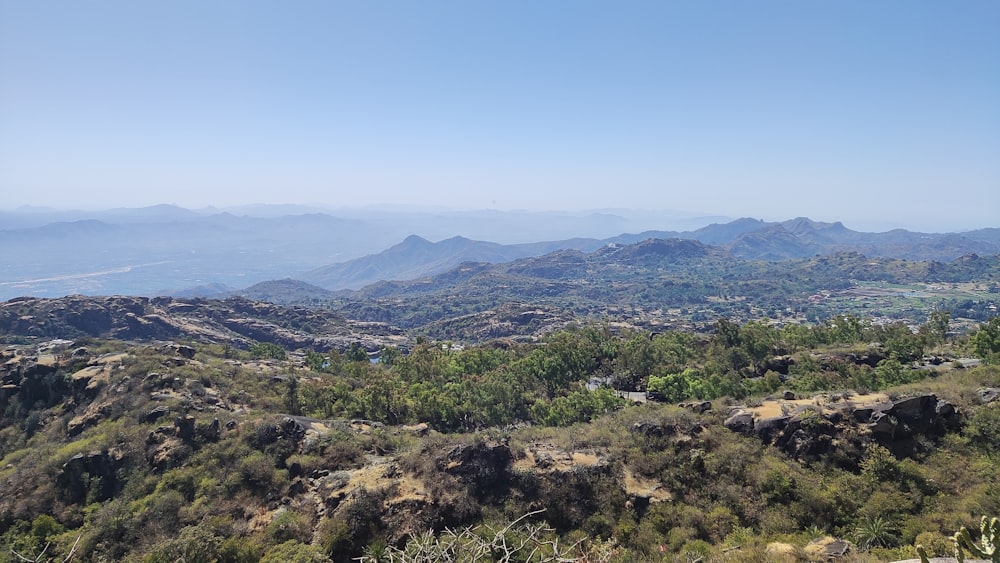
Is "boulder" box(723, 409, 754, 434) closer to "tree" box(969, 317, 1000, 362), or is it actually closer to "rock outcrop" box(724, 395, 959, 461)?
"rock outcrop" box(724, 395, 959, 461)

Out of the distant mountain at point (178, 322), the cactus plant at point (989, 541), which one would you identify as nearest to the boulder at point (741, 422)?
the cactus plant at point (989, 541)

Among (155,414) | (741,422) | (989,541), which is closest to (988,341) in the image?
(741,422)

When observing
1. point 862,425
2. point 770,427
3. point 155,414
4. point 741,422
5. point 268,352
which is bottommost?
point 268,352

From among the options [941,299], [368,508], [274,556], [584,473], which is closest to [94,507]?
[274,556]

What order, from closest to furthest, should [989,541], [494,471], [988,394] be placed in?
[989,541] → [494,471] → [988,394]

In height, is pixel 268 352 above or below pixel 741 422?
below

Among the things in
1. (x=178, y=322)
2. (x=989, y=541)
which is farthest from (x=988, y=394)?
(x=178, y=322)

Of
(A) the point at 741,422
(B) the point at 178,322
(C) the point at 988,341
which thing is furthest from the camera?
(B) the point at 178,322

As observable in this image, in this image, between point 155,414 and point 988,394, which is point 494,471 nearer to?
point 155,414

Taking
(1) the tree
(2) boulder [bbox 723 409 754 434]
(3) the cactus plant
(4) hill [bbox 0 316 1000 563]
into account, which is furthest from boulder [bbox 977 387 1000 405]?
(3) the cactus plant

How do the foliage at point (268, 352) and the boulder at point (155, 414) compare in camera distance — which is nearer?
the boulder at point (155, 414)

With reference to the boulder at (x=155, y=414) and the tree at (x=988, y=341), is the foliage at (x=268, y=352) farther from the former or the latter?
the tree at (x=988, y=341)

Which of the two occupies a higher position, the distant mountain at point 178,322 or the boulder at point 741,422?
the boulder at point 741,422

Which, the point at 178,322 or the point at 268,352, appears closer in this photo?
the point at 268,352
